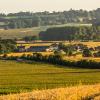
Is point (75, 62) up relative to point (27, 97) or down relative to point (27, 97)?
down

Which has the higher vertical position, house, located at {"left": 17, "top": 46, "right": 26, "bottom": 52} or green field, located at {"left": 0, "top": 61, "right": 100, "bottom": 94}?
green field, located at {"left": 0, "top": 61, "right": 100, "bottom": 94}

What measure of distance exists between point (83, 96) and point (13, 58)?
93292mm

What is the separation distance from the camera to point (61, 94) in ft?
Answer: 56.5

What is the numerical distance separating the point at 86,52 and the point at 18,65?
94.2ft

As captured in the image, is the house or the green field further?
the house

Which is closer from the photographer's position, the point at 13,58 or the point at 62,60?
the point at 62,60

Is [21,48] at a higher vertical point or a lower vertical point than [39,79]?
lower

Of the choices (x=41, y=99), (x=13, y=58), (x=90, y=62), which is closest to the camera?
(x=41, y=99)

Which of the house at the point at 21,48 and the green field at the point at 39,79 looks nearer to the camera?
the green field at the point at 39,79

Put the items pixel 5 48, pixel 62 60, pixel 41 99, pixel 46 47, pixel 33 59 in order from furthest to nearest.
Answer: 1. pixel 46 47
2. pixel 5 48
3. pixel 33 59
4. pixel 62 60
5. pixel 41 99

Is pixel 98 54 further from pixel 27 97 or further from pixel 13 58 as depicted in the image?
pixel 27 97

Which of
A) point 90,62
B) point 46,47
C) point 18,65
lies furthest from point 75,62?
point 46,47

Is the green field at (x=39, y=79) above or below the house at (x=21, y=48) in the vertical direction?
above

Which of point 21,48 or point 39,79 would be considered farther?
point 21,48
